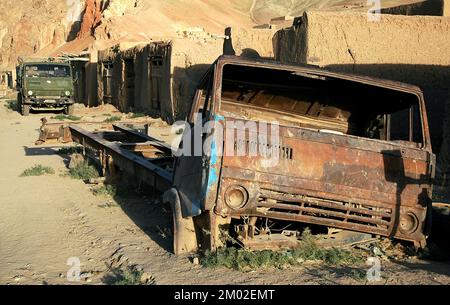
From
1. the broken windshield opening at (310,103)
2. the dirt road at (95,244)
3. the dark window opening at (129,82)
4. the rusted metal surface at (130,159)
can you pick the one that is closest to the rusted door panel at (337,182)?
the dirt road at (95,244)

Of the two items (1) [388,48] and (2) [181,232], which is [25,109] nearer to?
(1) [388,48]

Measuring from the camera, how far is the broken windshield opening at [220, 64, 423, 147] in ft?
17.5

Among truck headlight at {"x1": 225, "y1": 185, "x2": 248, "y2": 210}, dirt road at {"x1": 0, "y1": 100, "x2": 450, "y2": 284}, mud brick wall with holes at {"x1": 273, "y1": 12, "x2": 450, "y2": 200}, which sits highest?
mud brick wall with holes at {"x1": 273, "y1": 12, "x2": 450, "y2": 200}

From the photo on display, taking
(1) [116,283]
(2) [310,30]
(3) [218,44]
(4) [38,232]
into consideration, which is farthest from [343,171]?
(3) [218,44]

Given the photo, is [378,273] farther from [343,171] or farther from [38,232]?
[38,232]

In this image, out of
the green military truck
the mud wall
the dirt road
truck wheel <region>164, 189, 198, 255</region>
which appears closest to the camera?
the dirt road

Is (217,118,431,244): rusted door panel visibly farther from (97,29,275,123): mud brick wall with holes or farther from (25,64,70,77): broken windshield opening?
(25,64,70,77): broken windshield opening

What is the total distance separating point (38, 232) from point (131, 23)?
135 ft

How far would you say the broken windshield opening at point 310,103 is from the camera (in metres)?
5.32

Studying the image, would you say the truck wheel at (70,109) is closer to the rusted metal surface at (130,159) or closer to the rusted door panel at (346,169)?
the rusted metal surface at (130,159)

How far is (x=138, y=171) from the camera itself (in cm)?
660

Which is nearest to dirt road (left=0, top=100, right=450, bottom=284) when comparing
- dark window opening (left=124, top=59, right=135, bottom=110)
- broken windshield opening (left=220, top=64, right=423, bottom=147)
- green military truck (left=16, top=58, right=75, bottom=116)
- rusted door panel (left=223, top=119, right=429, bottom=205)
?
rusted door panel (left=223, top=119, right=429, bottom=205)

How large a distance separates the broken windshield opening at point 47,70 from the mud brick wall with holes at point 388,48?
563 inches

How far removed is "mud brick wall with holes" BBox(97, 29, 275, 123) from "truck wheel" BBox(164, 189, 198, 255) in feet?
36.0
